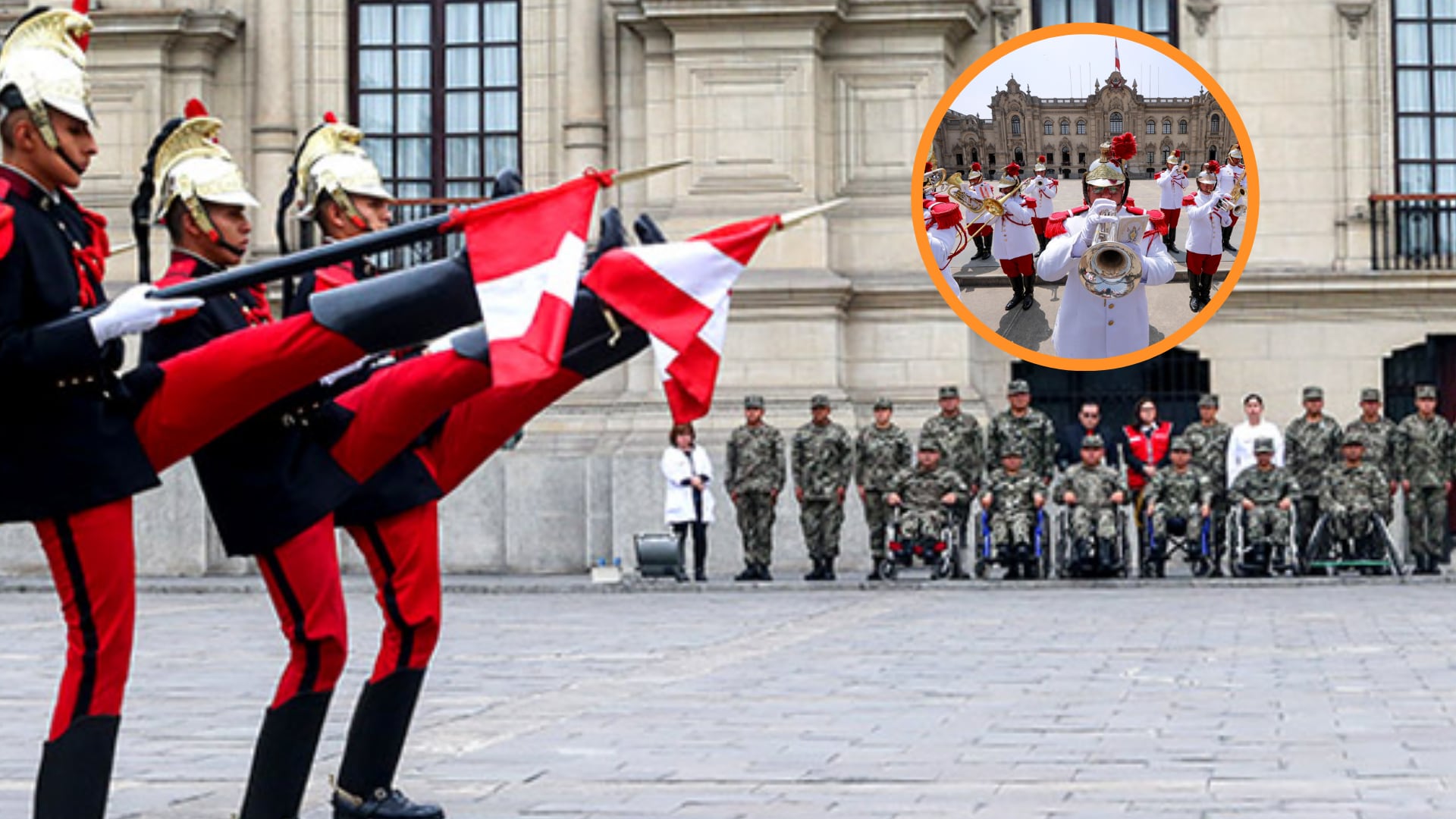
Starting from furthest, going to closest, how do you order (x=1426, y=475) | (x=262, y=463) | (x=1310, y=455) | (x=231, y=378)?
(x=1426, y=475) → (x=1310, y=455) → (x=262, y=463) → (x=231, y=378)

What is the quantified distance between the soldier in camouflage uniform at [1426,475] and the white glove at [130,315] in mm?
19952

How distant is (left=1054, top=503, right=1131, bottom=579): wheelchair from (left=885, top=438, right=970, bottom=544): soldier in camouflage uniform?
969 millimetres

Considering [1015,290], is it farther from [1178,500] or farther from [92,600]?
[92,600]

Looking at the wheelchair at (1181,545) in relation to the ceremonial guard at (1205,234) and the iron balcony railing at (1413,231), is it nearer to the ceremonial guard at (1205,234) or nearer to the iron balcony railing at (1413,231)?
the ceremonial guard at (1205,234)

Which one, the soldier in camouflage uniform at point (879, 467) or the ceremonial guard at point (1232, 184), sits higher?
the ceremonial guard at point (1232, 184)

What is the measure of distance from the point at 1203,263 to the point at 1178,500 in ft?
10.0

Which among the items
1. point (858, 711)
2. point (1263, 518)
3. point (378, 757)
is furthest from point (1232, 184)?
point (378, 757)

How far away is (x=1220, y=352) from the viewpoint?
27609mm

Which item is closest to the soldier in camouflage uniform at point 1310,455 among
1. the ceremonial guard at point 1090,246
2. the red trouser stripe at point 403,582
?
the ceremonial guard at point 1090,246

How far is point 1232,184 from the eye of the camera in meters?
22.6

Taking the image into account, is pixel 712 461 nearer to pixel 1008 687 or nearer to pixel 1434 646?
pixel 1434 646

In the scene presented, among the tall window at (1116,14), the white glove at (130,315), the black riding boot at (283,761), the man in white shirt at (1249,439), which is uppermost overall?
the tall window at (1116,14)

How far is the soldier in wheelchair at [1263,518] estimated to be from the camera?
23891 millimetres

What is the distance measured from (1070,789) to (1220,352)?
1953cm
